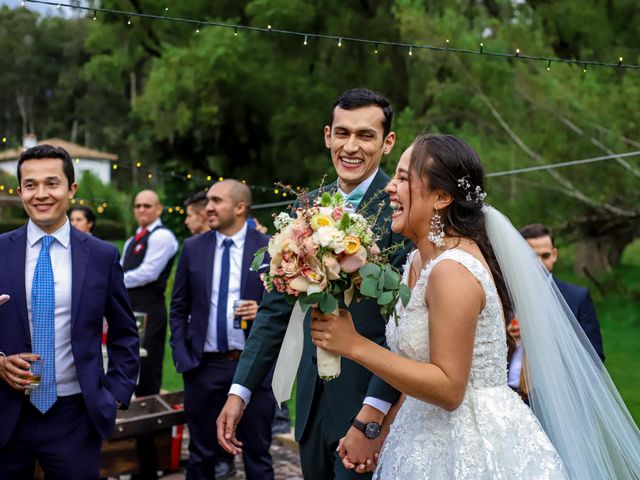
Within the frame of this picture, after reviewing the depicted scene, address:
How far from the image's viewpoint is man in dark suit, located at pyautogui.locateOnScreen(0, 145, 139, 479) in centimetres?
415

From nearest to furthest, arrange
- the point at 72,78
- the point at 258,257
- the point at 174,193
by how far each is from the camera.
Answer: the point at 258,257
the point at 174,193
the point at 72,78

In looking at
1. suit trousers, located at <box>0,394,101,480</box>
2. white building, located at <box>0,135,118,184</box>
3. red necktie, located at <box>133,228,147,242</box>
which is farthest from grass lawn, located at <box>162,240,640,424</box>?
suit trousers, located at <box>0,394,101,480</box>

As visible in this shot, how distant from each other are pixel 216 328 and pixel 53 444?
248cm

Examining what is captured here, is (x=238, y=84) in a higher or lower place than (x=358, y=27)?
lower

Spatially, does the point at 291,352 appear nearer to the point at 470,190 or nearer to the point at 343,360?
the point at 343,360

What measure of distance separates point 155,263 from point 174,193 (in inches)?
466

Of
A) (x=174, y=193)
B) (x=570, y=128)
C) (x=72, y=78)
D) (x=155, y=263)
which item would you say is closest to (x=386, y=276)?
(x=155, y=263)

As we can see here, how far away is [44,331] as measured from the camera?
4203mm

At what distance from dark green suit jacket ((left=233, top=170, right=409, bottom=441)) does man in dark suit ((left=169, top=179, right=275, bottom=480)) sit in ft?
7.99

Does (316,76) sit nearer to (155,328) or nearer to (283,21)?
(283,21)

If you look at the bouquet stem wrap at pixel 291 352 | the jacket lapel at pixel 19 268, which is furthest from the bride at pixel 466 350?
the jacket lapel at pixel 19 268

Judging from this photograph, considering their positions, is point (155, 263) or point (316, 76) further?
point (316, 76)

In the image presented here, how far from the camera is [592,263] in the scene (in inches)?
636

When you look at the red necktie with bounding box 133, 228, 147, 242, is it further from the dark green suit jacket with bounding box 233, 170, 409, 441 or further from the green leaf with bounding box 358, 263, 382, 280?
the green leaf with bounding box 358, 263, 382, 280
